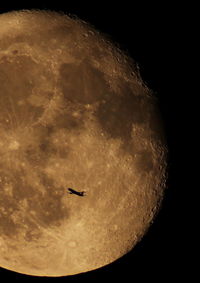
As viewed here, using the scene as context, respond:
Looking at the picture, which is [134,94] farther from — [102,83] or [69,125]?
[69,125]

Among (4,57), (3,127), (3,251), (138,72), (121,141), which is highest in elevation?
(138,72)

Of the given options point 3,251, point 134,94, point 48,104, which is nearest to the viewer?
point 48,104

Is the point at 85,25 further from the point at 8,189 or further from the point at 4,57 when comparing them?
the point at 8,189

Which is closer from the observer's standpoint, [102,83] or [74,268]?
[102,83]

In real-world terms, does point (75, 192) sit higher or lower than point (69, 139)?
lower

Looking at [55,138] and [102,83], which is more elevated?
[102,83]

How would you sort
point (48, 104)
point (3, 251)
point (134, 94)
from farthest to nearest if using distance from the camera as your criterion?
1. point (3, 251)
2. point (134, 94)
3. point (48, 104)

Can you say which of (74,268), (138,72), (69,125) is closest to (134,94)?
(138,72)
